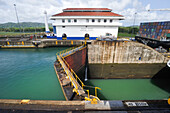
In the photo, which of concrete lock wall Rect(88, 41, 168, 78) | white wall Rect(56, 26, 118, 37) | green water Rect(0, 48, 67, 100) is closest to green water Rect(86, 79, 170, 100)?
concrete lock wall Rect(88, 41, 168, 78)

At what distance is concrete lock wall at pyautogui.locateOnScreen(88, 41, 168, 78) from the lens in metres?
17.6

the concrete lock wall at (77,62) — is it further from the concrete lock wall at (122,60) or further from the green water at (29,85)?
the green water at (29,85)

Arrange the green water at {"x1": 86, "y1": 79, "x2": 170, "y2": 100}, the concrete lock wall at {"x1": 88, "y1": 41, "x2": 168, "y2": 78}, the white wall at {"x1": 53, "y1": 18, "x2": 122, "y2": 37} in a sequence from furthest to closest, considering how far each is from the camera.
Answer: the white wall at {"x1": 53, "y1": 18, "x2": 122, "y2": 37} → the concrete lock wall at {"x1": 88, "y1": 41, "x2": 168, "y2": 78} → the green water at {"x1": 86, "y1": 79, "x2": 170, "y2": 100}

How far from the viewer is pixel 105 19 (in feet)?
86.0

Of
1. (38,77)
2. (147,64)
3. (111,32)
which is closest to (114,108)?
(38,77)

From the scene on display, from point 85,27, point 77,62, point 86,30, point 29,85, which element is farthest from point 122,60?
point 29,85

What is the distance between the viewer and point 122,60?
1853 centimetres

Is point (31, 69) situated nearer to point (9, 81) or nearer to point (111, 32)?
point (9, 81)

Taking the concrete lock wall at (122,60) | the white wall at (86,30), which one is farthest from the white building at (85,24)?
the concrete lock wall at (122,60)

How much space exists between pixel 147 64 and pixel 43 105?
21.4 meters

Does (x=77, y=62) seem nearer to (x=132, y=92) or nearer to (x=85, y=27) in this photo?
(x=132, y=92)

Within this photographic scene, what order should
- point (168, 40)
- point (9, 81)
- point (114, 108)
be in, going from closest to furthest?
1. point (114, 108)
2. point (9, 81)
3. point (168, 40)

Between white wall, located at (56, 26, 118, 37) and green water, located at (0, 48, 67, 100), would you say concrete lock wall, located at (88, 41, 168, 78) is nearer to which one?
green water, located at (0, 48, 67, 100)

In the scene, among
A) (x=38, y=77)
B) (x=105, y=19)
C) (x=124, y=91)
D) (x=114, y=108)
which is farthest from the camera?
(x=105, y=19)
